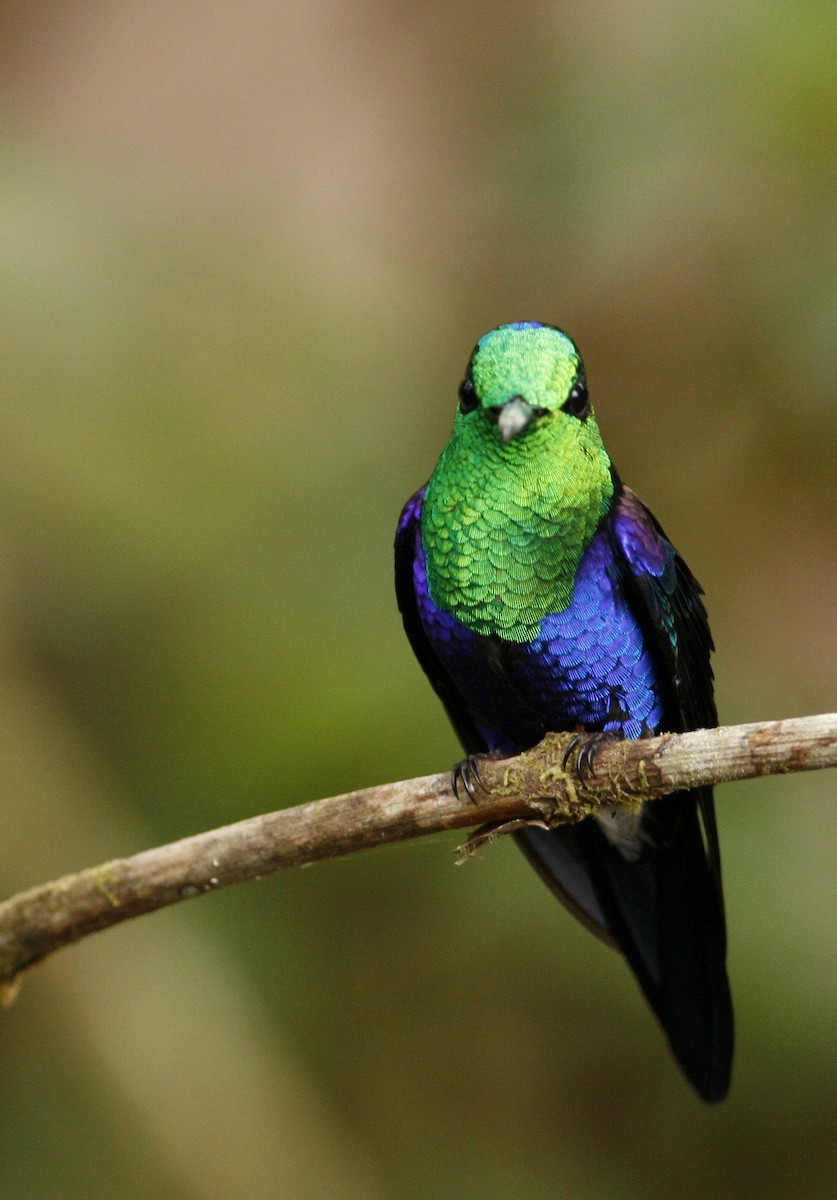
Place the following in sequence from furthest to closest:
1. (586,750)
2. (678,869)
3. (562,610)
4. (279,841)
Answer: (678,869) → (562,610) → (586,750) → (279,841)

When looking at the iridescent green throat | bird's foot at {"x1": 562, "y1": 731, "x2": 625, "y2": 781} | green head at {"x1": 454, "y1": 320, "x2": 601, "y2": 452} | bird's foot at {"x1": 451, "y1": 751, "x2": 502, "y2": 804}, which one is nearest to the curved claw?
bird's foot at {"x1": 451, "y1": 751, "x2": 502, "y2": 804}

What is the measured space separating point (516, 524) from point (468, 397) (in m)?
0.32

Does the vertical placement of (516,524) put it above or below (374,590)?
above

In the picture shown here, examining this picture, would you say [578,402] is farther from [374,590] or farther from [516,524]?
[374,590]

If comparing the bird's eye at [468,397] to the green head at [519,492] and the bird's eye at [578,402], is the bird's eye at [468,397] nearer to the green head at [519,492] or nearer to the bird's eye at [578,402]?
the green head at [519,492]

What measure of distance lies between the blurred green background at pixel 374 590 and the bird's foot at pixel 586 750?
127 centimetres

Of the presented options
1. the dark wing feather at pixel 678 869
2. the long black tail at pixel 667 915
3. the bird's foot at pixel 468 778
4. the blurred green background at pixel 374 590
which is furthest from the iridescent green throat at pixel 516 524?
the blurred green background at pixel 374 590

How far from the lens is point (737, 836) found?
157 inches

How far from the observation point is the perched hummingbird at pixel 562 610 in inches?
110

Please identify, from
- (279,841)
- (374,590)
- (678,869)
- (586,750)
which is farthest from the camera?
(374,590)

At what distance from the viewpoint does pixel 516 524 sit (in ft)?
9.18

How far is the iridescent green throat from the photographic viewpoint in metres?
2.80

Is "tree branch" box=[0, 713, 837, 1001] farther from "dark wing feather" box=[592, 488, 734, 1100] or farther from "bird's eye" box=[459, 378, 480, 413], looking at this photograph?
"bird's eye" box=[459, 378, 480, 413]

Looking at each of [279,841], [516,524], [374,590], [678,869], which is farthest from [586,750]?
[374,590]
